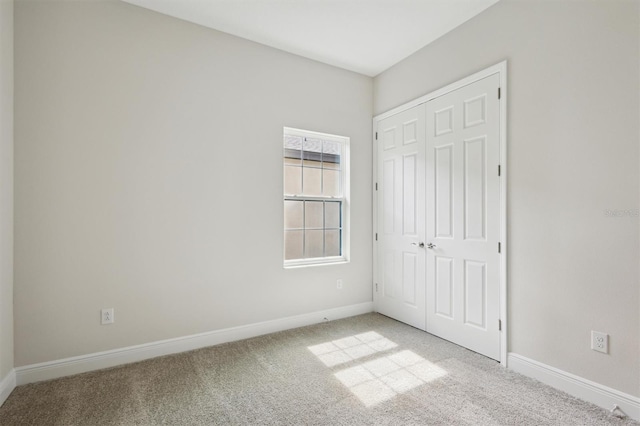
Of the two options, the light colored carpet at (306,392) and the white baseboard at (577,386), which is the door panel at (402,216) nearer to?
the light colored carpet at (306,392)

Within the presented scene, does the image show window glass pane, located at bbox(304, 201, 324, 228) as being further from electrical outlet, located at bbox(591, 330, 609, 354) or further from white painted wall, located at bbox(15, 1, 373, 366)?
electrical outlet, located at bbox(591, 330, 609, 354)

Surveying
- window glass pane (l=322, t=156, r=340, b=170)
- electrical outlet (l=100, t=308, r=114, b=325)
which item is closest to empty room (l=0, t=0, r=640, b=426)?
electrical outlet (l=100, t=308, r=114, b=325)

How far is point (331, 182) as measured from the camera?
3.81 metres

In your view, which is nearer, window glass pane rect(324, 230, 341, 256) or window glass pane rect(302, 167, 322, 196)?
window glass pane rect(302, 167, 322, 196)

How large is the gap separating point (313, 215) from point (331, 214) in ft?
0.87

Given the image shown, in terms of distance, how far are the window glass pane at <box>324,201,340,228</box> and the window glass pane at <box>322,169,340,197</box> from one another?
0.12 m

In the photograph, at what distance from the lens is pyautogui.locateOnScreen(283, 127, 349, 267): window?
3.49 meters

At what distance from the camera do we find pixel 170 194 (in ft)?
9.07

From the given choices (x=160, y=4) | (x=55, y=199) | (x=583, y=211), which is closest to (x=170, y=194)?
(x=55, y=199)

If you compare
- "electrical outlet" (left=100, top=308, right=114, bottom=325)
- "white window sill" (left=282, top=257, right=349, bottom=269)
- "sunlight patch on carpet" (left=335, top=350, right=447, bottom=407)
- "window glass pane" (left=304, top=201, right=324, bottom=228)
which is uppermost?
"window glass pane" (left=304, top=201, right=324, bottom=228)

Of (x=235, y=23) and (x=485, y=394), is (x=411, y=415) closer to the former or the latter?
(x=485, y=394)

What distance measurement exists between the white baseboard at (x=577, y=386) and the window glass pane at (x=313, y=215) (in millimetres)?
2240

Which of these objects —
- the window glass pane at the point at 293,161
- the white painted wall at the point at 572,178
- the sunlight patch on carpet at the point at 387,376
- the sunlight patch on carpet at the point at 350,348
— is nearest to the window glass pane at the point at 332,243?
the window glass pane at the point at 293,161

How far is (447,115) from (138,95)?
2.84m
